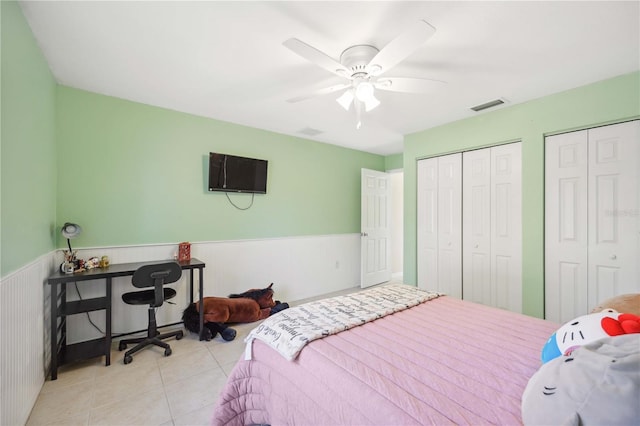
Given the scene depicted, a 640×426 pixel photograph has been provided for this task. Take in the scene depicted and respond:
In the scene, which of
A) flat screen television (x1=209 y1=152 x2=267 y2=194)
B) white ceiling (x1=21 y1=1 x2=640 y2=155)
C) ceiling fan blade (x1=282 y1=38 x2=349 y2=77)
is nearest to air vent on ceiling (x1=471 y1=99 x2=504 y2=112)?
white ceiling (x1=21 y1=1 x2=640 y2=155)

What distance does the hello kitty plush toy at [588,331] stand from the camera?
1.03 meters

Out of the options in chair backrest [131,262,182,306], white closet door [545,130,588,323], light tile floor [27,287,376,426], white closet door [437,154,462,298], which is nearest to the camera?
light tile floor [27,287,376,426]

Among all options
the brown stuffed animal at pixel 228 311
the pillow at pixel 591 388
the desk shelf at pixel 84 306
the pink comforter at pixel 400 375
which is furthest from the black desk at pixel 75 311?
the pillow at pixel 591 388

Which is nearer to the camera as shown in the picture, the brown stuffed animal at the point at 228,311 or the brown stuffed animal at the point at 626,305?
the brown stuffed animal at the point at 626,305

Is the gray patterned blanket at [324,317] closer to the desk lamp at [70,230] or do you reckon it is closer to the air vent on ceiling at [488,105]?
the desk lamp at [70,230]

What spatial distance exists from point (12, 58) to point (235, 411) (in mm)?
2322

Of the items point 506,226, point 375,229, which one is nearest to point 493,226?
point 506,226

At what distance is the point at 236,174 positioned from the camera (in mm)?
3496

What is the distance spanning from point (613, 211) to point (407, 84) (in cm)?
216

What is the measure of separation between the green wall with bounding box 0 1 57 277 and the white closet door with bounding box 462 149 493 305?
12.9ft

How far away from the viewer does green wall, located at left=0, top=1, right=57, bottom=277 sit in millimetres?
1453

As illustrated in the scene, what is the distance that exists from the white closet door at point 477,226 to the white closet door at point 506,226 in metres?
0.06

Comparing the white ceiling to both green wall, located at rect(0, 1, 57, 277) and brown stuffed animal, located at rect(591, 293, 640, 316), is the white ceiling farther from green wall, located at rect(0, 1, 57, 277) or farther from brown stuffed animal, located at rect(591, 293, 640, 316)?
brown stuffed animal, located at rect(591, 293, 640, 316)

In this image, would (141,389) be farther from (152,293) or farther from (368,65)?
(368,65)
